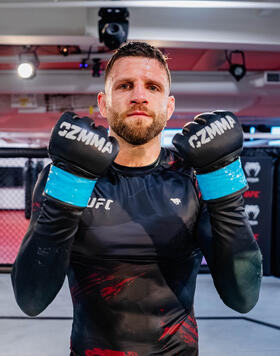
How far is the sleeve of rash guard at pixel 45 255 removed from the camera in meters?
0.89

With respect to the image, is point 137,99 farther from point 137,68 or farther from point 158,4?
point 158,4

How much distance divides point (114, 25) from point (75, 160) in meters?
2.53

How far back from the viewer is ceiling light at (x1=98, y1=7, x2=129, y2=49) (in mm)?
3070

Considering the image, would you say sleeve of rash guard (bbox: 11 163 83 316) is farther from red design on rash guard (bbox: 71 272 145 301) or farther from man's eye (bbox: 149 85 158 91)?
A: man's eye (bbox: 149 85 158 91)

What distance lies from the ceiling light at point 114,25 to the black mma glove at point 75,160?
7.96 feet

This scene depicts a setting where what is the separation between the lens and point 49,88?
5.34 meters

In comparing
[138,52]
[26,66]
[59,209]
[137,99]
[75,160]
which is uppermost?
[138,52]

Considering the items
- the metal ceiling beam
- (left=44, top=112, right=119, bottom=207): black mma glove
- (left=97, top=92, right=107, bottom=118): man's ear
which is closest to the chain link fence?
the metal ceiling beam

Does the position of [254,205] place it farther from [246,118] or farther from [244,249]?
[246,118]

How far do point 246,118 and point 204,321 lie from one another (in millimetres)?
6592

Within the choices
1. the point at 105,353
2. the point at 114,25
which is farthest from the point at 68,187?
the point at 114,25

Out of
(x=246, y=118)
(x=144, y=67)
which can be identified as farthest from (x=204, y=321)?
(x=246, y=118)

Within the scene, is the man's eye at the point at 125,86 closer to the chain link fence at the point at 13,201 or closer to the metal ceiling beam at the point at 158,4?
the metal ceiling beam at the point at 158,4

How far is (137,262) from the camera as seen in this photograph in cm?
106
